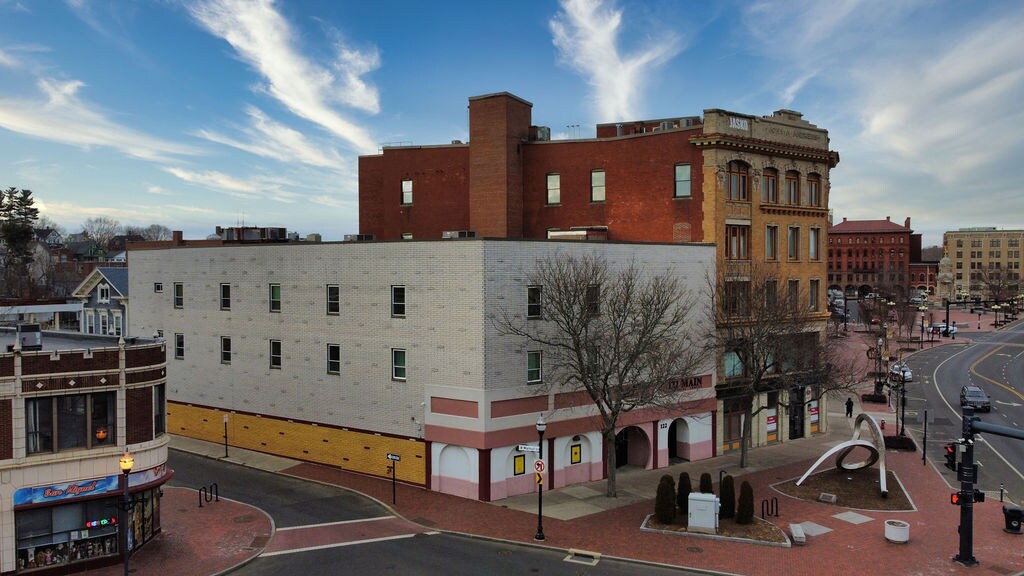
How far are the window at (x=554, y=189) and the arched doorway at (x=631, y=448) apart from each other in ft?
52.4

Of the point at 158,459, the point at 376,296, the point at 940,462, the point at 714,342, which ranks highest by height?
the point at 376,296

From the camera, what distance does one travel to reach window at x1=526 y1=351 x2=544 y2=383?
31.8 metres

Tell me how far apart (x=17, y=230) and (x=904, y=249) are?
170 m

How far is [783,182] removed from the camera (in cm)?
4316

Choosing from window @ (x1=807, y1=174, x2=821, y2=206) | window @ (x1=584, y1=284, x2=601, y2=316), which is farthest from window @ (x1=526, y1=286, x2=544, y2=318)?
window @ (x1=807, y1=174, x2=821, y2=206)

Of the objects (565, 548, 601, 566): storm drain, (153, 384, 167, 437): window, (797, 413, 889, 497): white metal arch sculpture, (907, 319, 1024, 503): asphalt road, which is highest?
(153, 384, 167, 437): window

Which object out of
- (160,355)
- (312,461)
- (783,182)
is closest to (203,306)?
(312,461)

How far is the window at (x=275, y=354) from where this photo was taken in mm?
37847

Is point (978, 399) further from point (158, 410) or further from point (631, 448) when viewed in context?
point (158, 410)

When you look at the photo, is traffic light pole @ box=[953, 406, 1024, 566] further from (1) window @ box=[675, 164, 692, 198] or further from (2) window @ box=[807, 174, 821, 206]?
(2) window @ box=[807, 174, 821, 206]

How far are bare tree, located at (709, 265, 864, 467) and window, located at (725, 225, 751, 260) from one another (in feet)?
3.17

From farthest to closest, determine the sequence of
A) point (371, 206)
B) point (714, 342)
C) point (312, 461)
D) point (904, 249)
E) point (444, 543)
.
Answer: point (904, 249) < point (371, 206) < point (714, 342) < point (312, 461) < point (444, 543)

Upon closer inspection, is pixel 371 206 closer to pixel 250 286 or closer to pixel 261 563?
pixel 250 286

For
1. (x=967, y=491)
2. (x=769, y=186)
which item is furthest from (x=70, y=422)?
(x=769, y=186)
